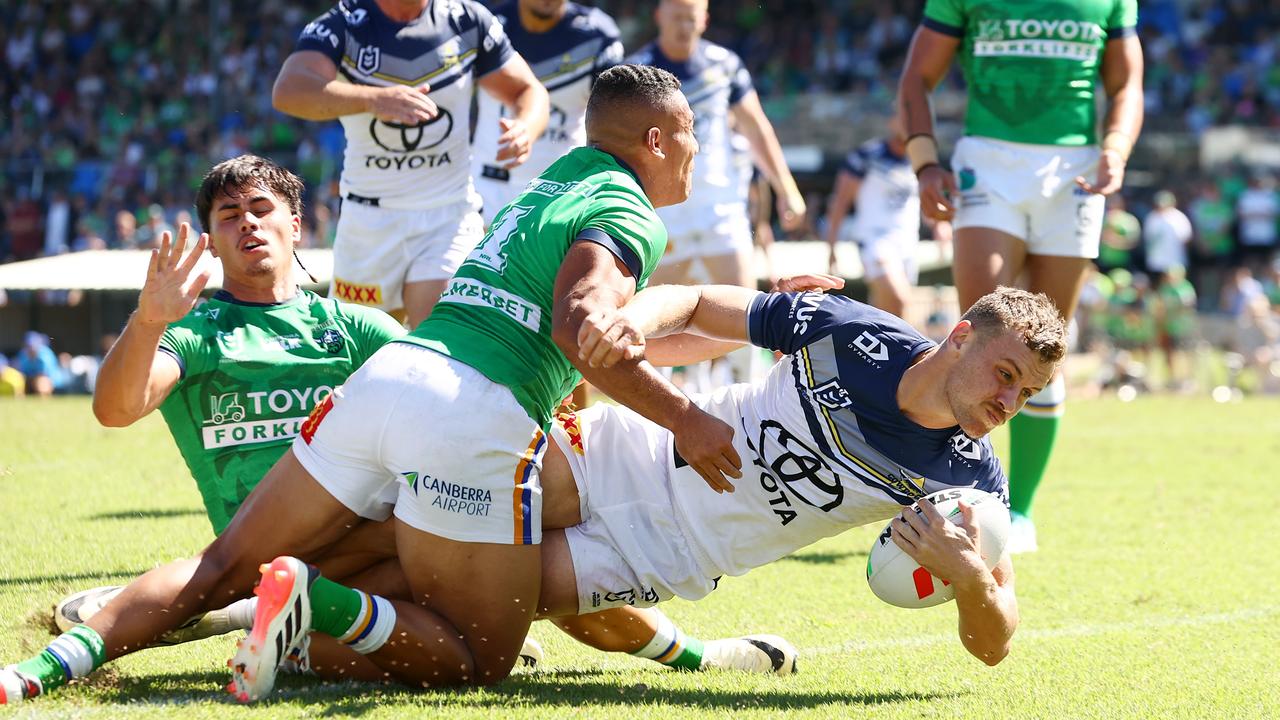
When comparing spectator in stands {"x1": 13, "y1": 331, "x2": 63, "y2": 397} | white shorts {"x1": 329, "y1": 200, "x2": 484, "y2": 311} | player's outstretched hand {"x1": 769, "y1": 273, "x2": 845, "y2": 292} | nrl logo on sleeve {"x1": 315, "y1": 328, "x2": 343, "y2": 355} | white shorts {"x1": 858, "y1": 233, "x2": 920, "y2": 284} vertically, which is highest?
player's outstretched hand {"x1": 769, "y1": 273, "x2": 845, "y2": 292}

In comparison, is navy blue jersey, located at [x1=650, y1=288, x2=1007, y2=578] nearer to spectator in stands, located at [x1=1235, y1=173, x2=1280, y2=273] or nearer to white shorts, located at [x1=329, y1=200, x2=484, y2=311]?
white shorts, located at [x1=329, y1=200, x2=484, y2=311]

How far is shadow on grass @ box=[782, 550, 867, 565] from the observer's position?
602 cm

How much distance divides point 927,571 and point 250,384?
2089 mm

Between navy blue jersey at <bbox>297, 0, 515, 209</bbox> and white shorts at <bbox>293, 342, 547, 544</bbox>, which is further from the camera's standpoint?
navy blue jersey at <bbox>297, 0, 515, 209</bbox>

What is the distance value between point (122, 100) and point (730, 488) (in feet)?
102

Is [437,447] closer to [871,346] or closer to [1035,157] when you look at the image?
[871,346]

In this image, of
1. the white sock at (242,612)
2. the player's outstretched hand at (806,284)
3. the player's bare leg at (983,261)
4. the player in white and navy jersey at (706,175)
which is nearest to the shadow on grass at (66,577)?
the white sock at (242,612)

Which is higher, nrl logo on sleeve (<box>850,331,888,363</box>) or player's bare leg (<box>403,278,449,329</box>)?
nrl logo on sleeve (<box>850,331,888,363</box>)

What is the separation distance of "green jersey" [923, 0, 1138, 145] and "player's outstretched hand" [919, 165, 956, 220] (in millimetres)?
336

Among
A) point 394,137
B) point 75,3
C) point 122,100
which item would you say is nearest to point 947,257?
point 394,137

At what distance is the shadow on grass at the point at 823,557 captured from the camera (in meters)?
6.02

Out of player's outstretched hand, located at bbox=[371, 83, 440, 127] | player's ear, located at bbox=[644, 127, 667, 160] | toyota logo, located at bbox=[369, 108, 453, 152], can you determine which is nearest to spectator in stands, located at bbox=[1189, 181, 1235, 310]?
toyota logo, located at bbox=[369, 108, 453, 152]

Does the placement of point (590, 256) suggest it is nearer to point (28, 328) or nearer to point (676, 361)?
point (676, 361)

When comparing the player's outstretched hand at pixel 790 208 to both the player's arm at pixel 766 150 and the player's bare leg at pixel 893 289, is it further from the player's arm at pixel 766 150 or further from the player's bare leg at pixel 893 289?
the player's bare leg at pixel 893 289
